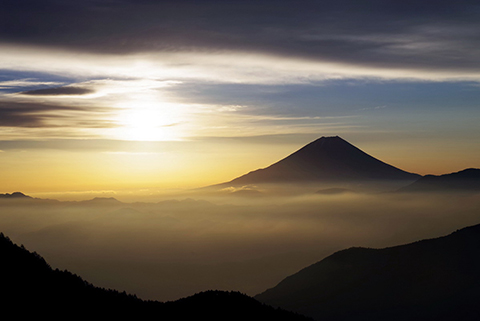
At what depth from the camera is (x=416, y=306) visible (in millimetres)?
193125

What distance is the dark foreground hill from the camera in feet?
205

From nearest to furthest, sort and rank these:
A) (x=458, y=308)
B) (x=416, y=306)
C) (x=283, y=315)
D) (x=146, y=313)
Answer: (x=146, y=313) < (x=283, y=315) < (x=458, y=308) < (x=416, y=306)

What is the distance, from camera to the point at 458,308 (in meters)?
177

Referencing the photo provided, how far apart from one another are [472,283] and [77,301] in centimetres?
18729

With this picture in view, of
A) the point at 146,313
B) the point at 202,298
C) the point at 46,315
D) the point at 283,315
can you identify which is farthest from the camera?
the point at 283,315

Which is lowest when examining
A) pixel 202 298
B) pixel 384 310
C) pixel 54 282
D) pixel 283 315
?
pixel 384 310

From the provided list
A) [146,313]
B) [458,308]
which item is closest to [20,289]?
[146,313]

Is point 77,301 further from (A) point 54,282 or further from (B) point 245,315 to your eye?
(B) point 245,315

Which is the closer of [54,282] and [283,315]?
[54,282]

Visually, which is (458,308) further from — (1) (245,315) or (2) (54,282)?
(2) (54,282)

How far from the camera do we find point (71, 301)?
68.0 m

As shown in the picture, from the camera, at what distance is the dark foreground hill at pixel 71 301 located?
62.5 m

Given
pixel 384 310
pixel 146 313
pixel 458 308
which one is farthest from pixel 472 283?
pixel 146 313

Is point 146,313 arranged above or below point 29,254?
below
